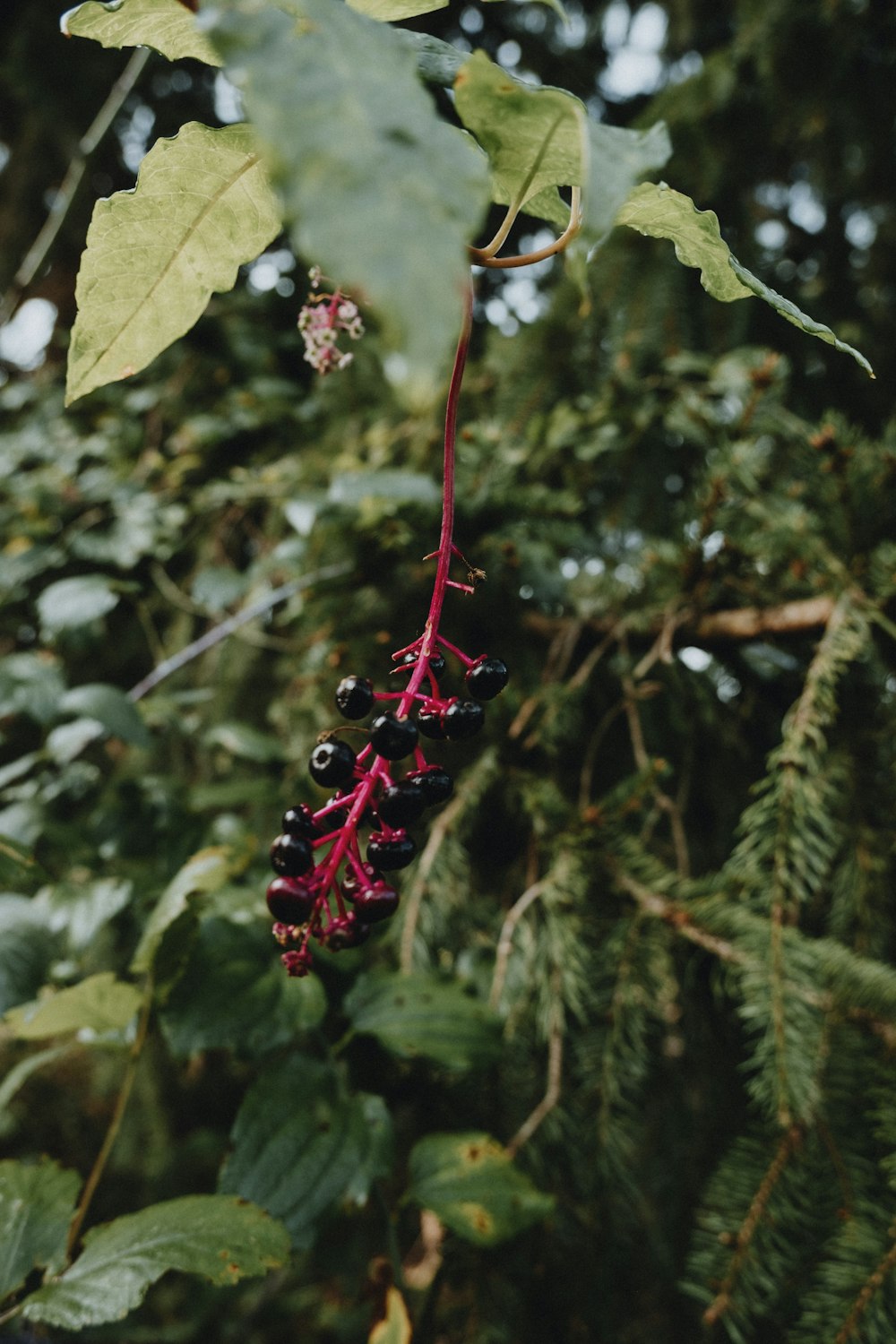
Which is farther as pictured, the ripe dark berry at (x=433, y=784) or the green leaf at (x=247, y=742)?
the green leaf at (x=247, y=742)

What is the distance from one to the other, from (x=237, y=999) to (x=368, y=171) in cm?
76

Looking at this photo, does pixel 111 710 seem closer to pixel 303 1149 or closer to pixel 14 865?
pixel 14 865

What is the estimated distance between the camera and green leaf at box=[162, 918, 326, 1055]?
766 mm

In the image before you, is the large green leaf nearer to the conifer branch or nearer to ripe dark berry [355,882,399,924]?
ripe dark berry [355,882,399,924]

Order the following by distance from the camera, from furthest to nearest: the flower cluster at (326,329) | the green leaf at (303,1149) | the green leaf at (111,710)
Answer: the green leaf at (111,710)
the green leaf at (303,1149)
the flower cluster at (326,329)

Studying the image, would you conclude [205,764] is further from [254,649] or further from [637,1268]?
[637,1268]

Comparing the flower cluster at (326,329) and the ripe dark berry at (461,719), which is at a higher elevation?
the flower cluster at (326,329)

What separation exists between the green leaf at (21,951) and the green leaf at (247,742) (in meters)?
0.35

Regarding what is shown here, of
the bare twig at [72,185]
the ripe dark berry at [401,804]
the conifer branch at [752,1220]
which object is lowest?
the conifer branch at [752,1220]

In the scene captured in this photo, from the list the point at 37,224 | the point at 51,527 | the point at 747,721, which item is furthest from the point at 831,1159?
the point at 37,224

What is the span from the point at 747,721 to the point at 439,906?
0.53 metres

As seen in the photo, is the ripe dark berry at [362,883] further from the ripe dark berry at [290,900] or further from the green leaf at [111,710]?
the green leaf at [111,710]

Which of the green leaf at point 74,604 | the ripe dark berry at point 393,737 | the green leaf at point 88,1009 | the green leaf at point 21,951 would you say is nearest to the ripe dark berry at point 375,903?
the ripe dark berry at point 393,737

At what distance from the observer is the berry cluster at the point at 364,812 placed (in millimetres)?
476
